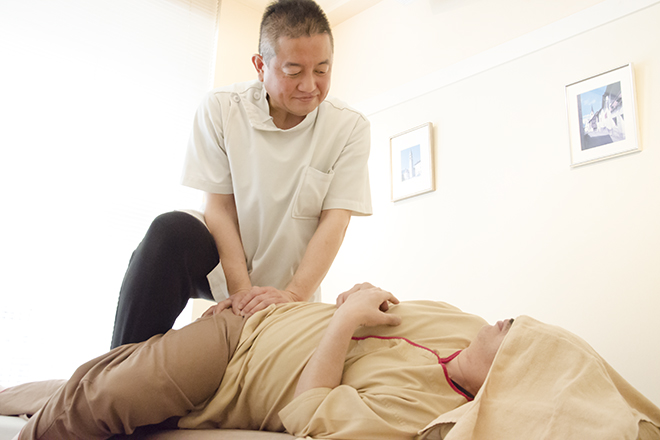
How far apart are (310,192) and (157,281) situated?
648mm

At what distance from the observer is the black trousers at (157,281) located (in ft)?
4.07

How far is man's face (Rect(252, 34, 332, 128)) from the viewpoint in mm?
1482

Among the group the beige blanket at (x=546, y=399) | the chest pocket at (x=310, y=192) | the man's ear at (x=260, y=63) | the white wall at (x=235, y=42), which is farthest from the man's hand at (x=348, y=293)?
the white wall at (x=235, y=42)

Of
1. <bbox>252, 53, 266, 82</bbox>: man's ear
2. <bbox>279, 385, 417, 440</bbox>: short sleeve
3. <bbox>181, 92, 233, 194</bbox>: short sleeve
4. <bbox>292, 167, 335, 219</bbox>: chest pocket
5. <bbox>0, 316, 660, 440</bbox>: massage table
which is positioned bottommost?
<bbox>279, 385, 417, 440</bbox>: short sleeve

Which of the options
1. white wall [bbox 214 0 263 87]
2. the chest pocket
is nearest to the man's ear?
the chest pocket

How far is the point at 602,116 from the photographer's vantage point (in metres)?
2.31

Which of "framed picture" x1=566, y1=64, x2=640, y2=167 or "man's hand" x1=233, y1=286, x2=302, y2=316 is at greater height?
"framed picture" x1=566, y1=64, x2=640, y2=167

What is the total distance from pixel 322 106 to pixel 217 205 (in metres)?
0.50

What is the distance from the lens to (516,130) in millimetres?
2615

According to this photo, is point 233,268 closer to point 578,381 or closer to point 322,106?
point 322,106

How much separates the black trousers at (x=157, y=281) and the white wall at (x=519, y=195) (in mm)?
1718

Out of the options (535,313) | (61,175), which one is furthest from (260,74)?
(61,175)

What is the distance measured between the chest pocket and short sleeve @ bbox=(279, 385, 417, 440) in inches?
32.9

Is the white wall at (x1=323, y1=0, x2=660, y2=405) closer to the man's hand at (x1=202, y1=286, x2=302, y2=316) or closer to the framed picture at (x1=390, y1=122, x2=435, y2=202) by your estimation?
the framed picture at (x1=390, y1=122, x2=435, y2=202)
